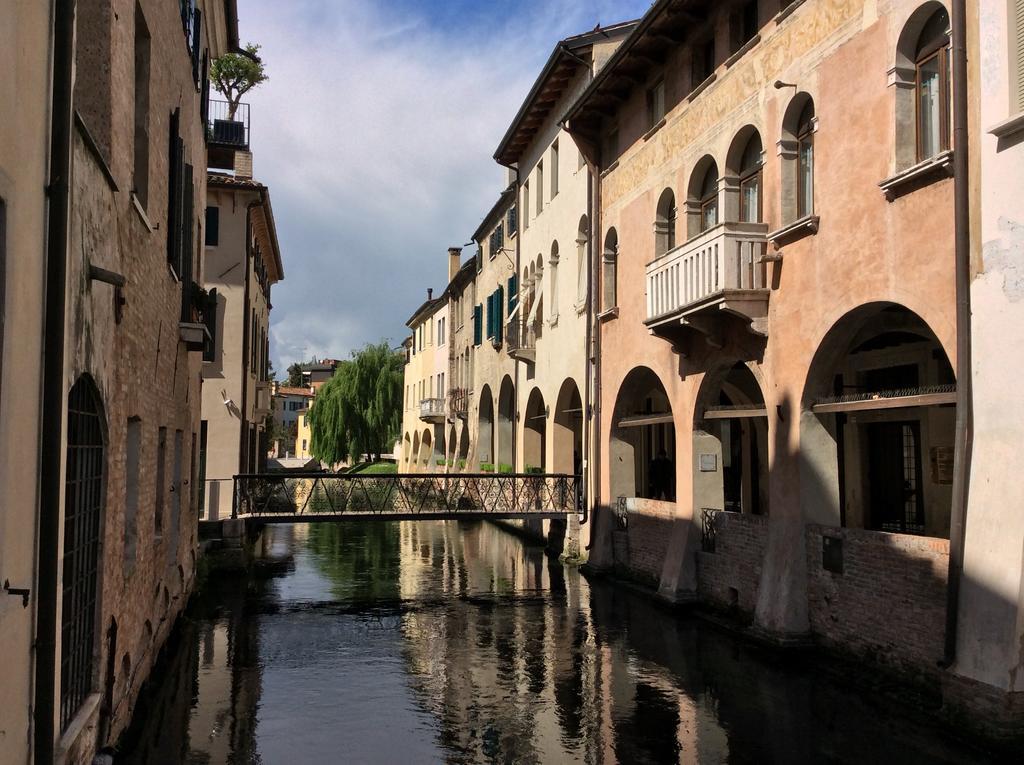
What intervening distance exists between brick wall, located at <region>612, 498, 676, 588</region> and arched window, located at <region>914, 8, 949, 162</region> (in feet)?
27.4

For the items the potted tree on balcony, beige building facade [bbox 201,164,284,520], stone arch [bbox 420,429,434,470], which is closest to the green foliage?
the potted tree on balcony

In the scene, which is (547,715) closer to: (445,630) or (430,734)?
(430,734)

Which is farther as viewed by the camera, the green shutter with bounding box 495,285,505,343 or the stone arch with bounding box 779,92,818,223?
the green shutter with bounding box 495,285,505,343

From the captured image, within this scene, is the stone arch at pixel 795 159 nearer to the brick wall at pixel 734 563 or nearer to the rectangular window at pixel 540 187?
the brick wall at pixel 734 563

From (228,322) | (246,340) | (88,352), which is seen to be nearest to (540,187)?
(246,340)

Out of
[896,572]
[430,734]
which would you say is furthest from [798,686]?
[430,734]

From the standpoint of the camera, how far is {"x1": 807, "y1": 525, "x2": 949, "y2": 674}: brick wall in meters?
10.3

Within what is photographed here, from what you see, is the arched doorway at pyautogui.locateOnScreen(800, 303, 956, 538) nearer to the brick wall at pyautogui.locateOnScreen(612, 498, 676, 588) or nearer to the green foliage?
the brick wall at pyautogui.locateOnScreen(612, 498, 676, 588)

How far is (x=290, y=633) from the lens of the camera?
47.8 feet

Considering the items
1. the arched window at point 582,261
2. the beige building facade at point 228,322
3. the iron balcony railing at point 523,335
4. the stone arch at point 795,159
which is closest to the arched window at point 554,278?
the iron balcony railing at point 523,335

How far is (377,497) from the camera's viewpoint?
2241 cm

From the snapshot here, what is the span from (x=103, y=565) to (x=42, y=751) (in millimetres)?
2273

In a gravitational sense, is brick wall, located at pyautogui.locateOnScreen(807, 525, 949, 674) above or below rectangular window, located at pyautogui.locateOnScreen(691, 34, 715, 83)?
below

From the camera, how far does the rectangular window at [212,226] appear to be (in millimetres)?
24000
